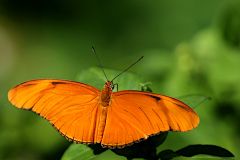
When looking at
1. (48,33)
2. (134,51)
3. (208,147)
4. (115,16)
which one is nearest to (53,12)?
(48,33)

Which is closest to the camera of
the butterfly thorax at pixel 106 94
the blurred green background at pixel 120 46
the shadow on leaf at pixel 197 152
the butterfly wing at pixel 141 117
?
the butterfly wing at pixel 141 117

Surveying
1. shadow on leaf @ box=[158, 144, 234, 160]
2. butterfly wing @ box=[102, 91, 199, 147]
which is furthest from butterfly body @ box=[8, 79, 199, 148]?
shadow on leaf @ box=[158, 144, 234, 160]

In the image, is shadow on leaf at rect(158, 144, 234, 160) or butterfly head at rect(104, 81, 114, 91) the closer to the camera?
shadow on leaf at rect(158, 144, 234, 160)

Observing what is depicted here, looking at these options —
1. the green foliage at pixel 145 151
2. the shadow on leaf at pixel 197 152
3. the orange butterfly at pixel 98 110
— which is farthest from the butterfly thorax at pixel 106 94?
the shadow on leaf at pixel 197 152

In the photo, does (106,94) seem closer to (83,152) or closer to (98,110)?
(98,110)

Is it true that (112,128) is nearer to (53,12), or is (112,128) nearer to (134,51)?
(134,51)

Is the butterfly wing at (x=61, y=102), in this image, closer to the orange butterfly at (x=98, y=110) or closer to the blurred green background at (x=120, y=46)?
the orange butterfly at (x=98, y=110)

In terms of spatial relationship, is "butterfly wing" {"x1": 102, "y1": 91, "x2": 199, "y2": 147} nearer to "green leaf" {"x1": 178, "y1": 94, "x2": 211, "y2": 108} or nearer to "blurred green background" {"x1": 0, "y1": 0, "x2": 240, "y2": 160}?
"green leaf" {"x1": 178, "y1": 94, "x2": 211, "y2": 108}

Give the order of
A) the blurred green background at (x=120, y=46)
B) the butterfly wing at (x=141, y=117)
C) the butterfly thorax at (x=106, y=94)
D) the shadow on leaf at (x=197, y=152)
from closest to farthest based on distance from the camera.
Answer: the butterfly wing at (x=141, y=117), the shadow on leaf at (x=197, y=152), the butterfly thorax at (x=106, y=94), the blurred green background at (x=120, y=46)

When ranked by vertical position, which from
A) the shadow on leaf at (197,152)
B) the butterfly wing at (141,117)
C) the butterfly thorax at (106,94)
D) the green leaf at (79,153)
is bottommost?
the shadow on leaf at (197,152)
